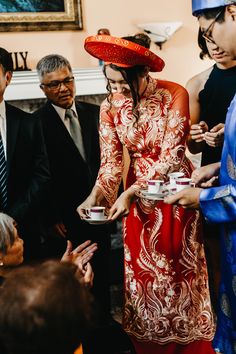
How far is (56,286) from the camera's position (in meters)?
0.88

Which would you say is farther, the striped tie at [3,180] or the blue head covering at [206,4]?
the striped tie at [3,180]

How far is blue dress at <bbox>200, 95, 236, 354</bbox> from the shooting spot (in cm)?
144

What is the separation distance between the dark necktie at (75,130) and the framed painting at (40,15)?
2016 mm

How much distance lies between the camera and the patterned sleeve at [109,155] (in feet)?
7.30

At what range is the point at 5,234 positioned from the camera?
5.54 ft

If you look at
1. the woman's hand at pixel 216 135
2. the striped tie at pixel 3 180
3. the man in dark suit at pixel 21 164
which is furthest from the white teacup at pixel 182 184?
the striped tie at pixel 3 180

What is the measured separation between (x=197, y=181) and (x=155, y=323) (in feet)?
2.63

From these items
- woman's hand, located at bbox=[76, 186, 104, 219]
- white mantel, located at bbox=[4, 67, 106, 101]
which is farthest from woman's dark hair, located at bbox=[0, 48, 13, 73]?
white mantel, located at bbox=[4, 67, 106, 101]

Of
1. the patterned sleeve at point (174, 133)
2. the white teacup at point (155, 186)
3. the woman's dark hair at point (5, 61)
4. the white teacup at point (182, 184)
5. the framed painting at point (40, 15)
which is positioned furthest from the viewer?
the framed painting at point (40, 15)

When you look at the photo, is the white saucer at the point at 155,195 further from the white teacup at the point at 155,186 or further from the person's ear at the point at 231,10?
the person's ear at the point at 231,10

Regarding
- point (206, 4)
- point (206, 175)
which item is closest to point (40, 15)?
point (206, 175)

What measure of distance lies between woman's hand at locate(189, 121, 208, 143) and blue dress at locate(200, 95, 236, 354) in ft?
2.15

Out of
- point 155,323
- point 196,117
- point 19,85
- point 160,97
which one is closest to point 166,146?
point 160,97

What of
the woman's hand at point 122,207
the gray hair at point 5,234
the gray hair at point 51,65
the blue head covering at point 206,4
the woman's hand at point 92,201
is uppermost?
the blue head covering at point 206,4
